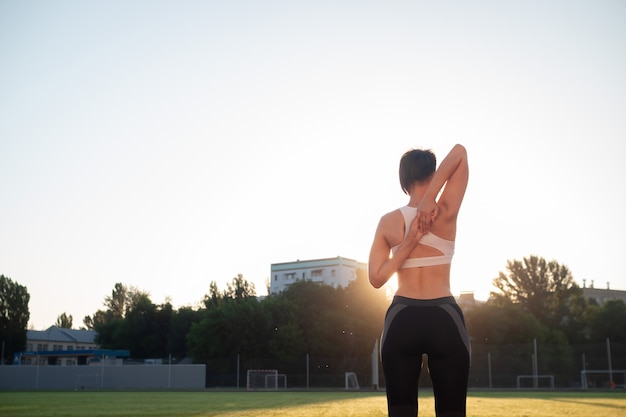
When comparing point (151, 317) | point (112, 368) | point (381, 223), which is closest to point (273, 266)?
point (151, 317)

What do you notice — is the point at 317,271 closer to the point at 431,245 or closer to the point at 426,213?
the point at 431,245

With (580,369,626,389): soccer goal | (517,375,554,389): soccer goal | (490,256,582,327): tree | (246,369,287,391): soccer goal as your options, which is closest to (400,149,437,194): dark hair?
(517,375,554,389): soccer goal

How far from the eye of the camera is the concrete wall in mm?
44125

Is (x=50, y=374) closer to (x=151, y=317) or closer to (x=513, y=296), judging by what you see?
(x=151, y=317)

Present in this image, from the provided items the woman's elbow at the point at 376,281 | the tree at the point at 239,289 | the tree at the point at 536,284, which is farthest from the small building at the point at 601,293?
the woman's elbow at the point at 376,281

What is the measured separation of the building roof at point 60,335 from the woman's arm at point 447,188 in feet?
308

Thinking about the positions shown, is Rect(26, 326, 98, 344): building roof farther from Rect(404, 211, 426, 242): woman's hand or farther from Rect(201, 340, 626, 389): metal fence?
Rect(404, 211, 426, 242): woman's hand

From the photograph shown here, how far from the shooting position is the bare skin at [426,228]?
10.0ft

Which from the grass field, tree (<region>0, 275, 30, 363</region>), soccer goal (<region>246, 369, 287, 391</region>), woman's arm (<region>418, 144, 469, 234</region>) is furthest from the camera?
tree (<region>0, 275, 30, 363</region>)

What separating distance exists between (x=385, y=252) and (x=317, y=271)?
94262 millimetres

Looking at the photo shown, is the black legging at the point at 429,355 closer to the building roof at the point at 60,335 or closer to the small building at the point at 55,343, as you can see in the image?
the small building at the point at 55,343

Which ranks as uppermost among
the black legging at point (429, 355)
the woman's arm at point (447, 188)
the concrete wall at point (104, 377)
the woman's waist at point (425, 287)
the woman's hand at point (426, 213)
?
the woman's arm at point (447, 188)

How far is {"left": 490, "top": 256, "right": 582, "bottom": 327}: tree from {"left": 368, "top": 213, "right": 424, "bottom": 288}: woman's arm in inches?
2971

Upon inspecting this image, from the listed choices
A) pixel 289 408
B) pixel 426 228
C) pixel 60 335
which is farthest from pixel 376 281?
pixel 60 335
